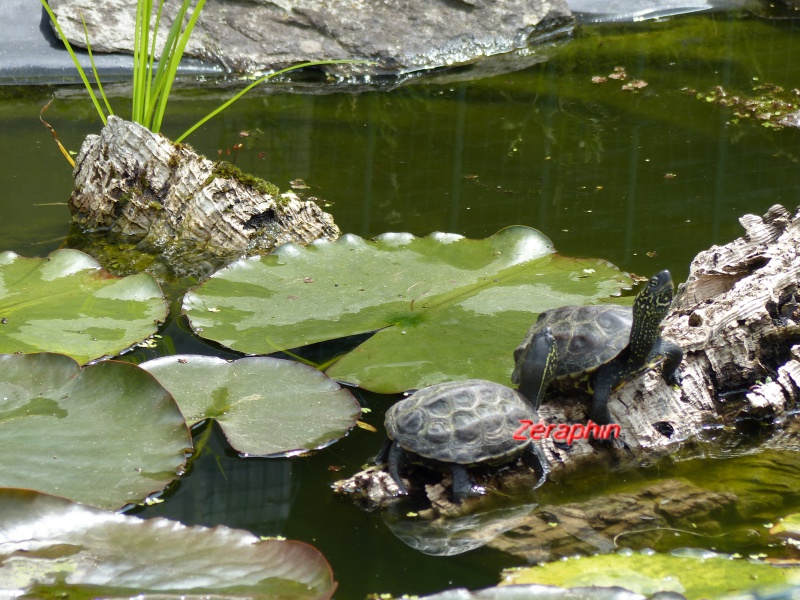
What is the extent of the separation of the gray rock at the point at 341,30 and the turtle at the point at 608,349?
16.1 ft

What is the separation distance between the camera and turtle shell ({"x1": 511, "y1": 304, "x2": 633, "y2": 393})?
2.68 meters

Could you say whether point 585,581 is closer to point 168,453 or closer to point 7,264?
point 168,453

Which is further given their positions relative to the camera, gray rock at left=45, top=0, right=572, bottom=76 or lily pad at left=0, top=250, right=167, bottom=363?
gray rock at left=45, top=0, right=572, bottom=76

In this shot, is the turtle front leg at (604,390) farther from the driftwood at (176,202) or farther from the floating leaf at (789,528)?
the driftwood at (176,202)

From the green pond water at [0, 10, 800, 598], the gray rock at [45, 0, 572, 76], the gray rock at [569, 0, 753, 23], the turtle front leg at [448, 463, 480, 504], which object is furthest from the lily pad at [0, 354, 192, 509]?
the gray rock at [569, 0, 753, 23]

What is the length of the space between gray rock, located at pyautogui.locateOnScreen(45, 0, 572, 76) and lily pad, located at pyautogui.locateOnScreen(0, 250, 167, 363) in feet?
13.8

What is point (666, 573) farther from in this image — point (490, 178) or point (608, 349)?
point (490, 178)

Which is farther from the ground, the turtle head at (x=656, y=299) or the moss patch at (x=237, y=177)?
the moss patch at (x=237, y=177)

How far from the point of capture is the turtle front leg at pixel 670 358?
2.69 meters

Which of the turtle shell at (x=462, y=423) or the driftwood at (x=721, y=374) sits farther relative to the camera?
the driftwood at (x=721, y=374)

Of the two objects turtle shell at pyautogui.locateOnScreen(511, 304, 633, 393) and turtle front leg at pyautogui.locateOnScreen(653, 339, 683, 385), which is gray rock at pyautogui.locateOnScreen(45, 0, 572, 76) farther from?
turtle front leg at pyautogui.locateOnScreen(653, 339, 683, 385)

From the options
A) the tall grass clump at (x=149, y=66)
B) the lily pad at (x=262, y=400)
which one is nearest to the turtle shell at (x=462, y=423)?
the lily pad at (x=262, y=400)

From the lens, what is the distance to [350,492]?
2512 mm

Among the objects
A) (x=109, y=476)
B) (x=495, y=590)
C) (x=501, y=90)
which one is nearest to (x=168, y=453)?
(x=109, y=476)
